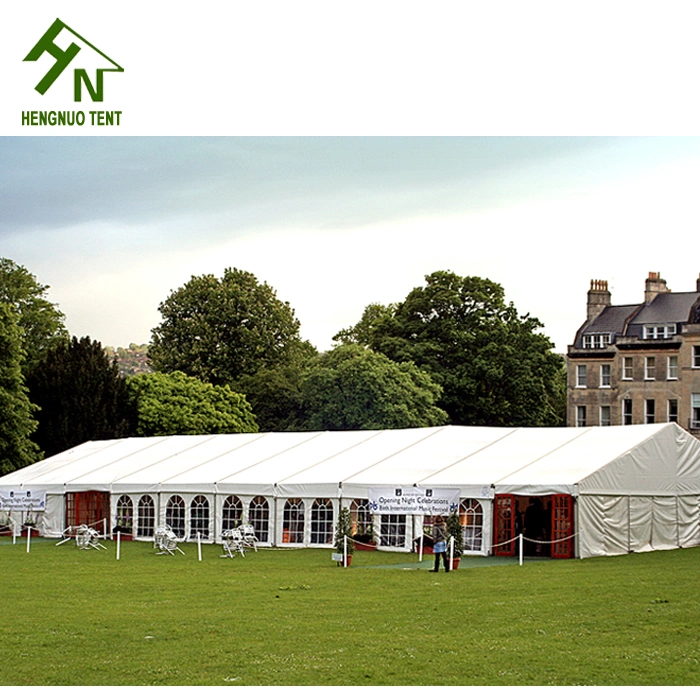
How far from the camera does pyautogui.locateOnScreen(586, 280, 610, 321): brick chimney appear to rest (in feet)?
264

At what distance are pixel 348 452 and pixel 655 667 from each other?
84.7 ft

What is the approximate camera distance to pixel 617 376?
254ft

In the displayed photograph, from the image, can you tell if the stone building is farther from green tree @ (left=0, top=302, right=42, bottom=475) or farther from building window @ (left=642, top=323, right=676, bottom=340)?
green tree @ (left=0, top=302, right=42, bottom=475)

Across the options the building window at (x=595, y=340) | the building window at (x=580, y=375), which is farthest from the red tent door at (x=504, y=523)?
the building window at (x=595, y=340)

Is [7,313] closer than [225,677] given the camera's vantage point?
No

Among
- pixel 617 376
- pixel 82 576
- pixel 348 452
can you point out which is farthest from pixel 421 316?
pixel 82 576

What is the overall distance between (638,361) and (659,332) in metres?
2.25

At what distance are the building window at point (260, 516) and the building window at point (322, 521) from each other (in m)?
1.72

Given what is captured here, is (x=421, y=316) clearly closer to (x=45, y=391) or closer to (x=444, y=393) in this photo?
(x=444, y=393)

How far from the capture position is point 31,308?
7300 cm

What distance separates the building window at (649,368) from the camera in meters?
75.9

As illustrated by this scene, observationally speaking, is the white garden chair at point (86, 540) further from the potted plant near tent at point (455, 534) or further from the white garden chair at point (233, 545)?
the potted plant near tent at point (455, 534)

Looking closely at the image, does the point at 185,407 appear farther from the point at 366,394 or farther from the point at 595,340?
the point at 595,340

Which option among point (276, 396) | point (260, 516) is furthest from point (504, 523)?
point (276, 396)
